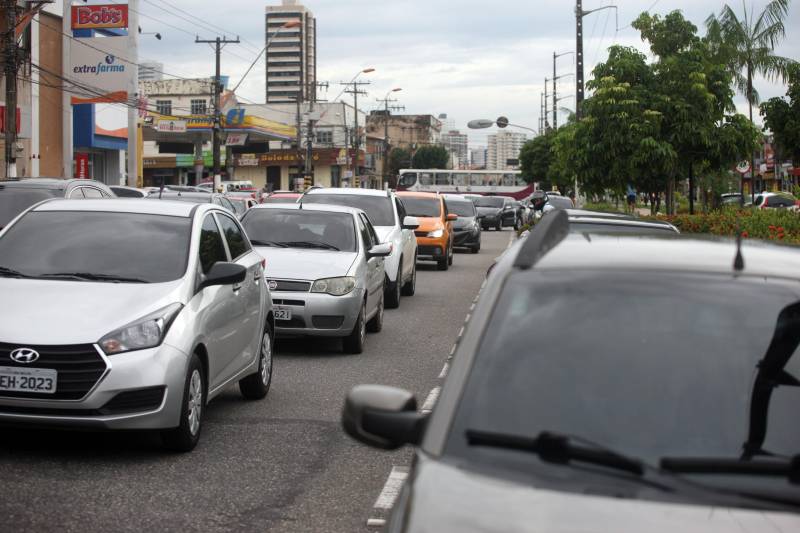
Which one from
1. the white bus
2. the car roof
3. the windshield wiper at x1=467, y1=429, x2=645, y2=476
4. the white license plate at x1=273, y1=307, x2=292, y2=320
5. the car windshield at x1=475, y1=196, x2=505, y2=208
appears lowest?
the white license plate at x1=273, y1=307, x2=292, y2=320

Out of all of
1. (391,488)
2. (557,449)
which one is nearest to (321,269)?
(391,488)

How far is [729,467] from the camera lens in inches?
120

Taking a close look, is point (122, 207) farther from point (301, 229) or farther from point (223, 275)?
point (301, 229)

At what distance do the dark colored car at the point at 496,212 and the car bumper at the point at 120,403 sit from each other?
150ft

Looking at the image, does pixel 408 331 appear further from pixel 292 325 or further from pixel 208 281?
pixel 208 281

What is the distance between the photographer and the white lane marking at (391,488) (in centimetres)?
628

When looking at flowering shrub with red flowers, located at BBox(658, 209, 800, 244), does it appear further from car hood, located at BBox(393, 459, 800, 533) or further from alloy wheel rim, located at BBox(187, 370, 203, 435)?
car hood, located at BBox(393, 459, 800, 533)

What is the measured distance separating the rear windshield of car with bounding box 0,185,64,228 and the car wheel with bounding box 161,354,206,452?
7837 mm

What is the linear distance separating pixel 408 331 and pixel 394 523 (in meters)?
11.5

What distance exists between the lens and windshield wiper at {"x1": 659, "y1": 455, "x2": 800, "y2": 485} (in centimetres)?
303

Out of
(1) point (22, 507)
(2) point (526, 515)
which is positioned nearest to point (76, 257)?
(1) point (22, 507)

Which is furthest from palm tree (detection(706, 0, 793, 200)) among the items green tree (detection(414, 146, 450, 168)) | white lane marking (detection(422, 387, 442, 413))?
green tree (detection(414, 146, 450, 168))

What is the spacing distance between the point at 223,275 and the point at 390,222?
35.8 ft

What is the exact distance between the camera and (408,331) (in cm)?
1461
